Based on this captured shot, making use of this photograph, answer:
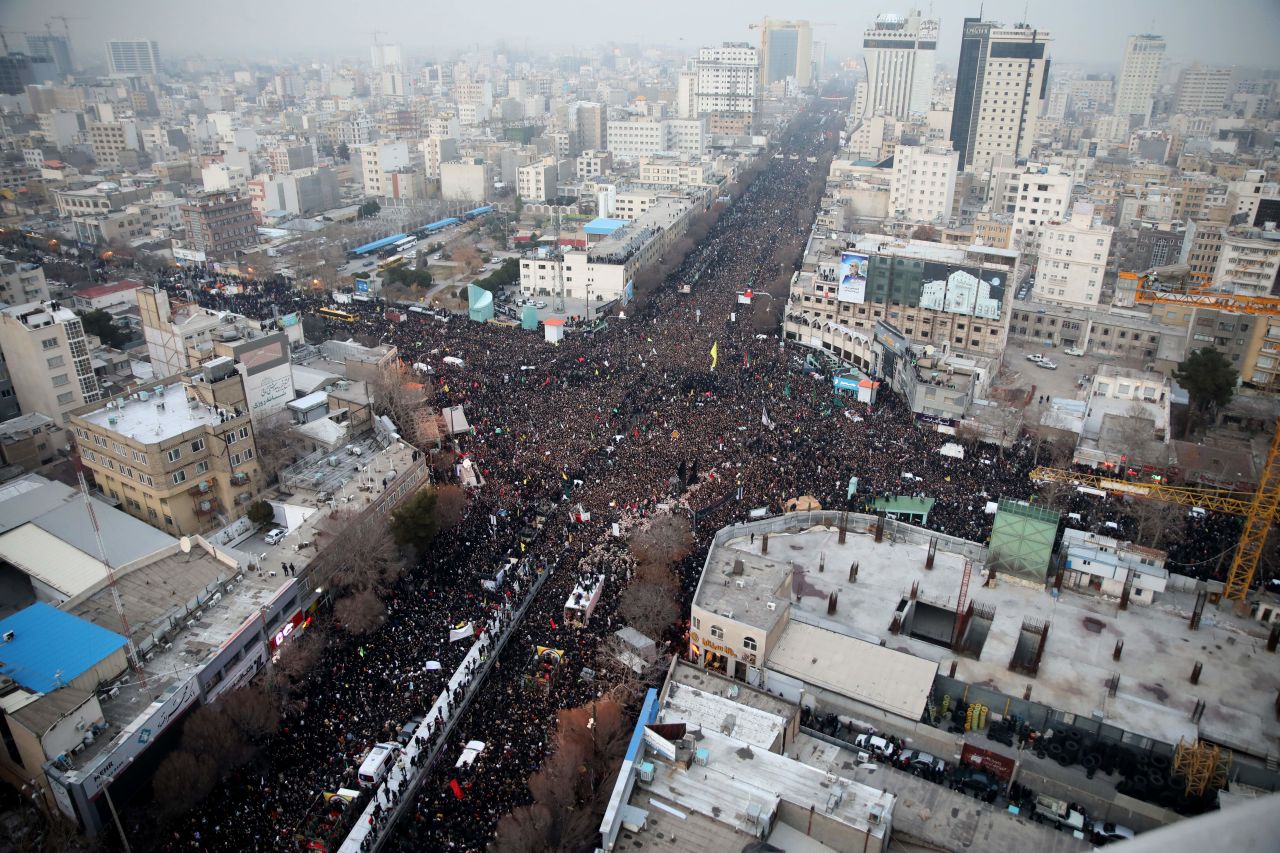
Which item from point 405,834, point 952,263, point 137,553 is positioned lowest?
point 405,834

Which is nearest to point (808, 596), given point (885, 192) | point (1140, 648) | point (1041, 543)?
point (1041, 543)

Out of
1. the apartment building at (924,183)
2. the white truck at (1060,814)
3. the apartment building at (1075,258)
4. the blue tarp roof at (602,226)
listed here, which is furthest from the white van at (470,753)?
the apartment building at (924,183)

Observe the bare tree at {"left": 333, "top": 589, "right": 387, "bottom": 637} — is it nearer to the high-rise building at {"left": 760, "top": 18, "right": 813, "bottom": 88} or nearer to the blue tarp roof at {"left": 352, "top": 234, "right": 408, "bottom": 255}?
the blue tarp roof at {"left": 352, "top": 234, "right": 408, "bottom": 255}

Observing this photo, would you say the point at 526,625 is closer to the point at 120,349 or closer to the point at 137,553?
the point at 137,553

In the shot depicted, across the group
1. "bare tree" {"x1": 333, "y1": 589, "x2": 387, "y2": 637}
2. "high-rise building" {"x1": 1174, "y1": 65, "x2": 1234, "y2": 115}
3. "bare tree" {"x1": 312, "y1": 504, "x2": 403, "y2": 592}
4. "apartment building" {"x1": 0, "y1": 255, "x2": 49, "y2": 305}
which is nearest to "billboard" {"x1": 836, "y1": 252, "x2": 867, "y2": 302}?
"bare tree" {"x1": 312, "y1": 504, "x2": 403, "y2": 592}

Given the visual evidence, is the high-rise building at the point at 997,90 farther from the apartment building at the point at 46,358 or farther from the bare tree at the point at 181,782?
the bare tree at the point at 181,782
